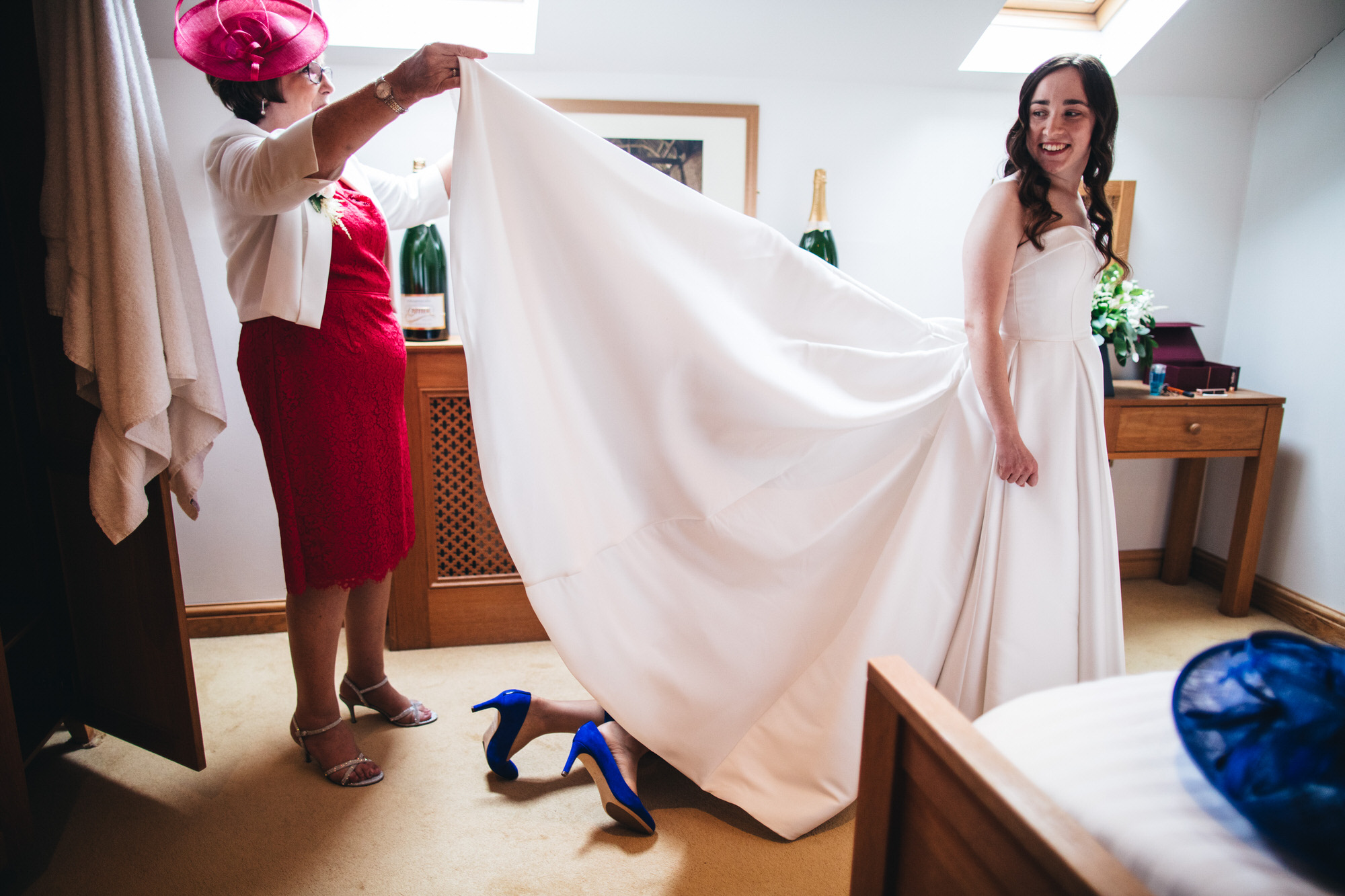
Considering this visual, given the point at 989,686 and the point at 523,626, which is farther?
the point at 523,626

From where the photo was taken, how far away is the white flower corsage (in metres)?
1.48

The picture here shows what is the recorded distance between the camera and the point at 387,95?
134 cm

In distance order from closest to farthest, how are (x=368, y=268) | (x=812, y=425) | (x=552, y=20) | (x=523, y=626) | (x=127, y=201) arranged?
(x=127, y=201) < (x=812, y=425) < (x=368, y=268) < (x=552, y=20) < (x=523, y=626)

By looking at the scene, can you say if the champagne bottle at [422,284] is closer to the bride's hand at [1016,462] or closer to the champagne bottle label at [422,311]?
the champagne bottle label at [422,311]

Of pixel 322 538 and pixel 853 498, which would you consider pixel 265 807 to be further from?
pixel 853 498

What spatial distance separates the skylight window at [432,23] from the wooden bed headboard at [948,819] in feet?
6.92

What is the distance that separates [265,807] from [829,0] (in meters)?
2.56

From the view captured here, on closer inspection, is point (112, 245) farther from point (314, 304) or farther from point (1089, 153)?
point (1089, 153)

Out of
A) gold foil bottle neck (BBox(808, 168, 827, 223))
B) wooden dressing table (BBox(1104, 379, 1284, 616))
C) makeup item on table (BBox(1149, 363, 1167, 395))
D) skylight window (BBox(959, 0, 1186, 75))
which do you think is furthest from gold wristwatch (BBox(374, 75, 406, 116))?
makeup item on table (BBox(1149, 363, 1167, 395))

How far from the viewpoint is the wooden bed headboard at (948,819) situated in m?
0.55

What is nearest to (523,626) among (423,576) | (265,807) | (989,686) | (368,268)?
(423,576)

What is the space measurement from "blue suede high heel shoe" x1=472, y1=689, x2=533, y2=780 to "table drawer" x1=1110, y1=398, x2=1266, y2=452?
80.3 inches

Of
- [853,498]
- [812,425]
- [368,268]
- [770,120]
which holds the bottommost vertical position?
[853,498]

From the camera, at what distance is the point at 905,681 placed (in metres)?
0.79
